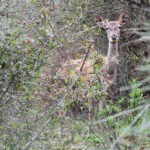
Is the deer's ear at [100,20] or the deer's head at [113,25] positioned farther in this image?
the deer's ear at [100,20]

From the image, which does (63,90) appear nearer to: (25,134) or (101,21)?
(25,134)

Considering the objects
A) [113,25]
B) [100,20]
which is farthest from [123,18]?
Result: [100,20]

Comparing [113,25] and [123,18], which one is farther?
[113,25]

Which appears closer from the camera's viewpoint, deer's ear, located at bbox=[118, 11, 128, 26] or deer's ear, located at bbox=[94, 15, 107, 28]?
deer's ear, located at bbox=[118, 11, 128, 26]

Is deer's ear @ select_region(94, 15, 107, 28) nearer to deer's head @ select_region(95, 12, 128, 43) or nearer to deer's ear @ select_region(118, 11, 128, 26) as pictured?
deer's head @ select_region(95, 12, 128, 43)

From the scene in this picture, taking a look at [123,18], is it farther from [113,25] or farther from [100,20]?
[100,20]

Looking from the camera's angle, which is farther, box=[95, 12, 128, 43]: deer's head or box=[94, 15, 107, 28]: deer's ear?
box=[94, 15, 107, 28]: deer's ear

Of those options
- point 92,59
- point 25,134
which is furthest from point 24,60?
point 92,59

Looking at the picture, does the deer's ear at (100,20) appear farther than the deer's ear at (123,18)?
Yes

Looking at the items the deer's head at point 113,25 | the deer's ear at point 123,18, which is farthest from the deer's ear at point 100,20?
the deer's ear at point 123,18

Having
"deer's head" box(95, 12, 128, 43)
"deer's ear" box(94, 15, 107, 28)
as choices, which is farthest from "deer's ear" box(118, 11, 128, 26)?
"deer's ear" box(94, 15, 107, 28)

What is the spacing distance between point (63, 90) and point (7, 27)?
4.22ft

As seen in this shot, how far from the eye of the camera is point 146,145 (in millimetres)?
3633

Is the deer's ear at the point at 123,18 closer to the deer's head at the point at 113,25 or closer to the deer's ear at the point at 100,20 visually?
the deer's head at the point at 113,25
